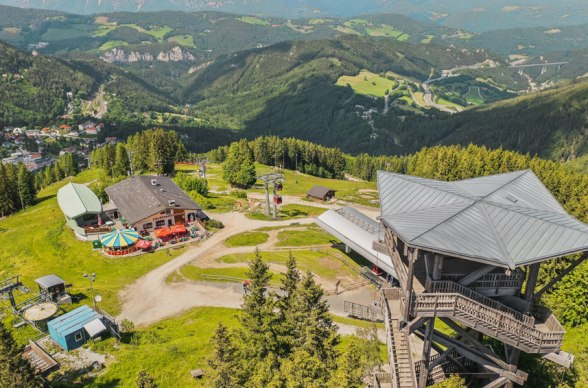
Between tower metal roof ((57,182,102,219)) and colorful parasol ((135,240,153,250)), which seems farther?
tower metal roof ((57,182,102,219))

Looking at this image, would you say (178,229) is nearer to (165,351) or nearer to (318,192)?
(165,351)

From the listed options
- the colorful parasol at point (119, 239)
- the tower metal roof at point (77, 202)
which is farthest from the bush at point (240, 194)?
the colorful parasol at point (119, 239)

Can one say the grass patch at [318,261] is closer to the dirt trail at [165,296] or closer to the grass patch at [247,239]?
the grass patch at [247,239]

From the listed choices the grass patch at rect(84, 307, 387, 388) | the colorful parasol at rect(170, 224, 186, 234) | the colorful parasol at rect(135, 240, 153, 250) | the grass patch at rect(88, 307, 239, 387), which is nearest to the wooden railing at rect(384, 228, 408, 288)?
the grass patch at rect(84, 307, 387, 388)

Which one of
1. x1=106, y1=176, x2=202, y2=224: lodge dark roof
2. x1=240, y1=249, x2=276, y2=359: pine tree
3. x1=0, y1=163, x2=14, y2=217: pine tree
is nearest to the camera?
x1=240, y1=249, x2=276, y2=359: pine tree

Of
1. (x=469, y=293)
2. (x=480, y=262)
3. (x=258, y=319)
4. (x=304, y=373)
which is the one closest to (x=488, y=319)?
(x=469, y=293)

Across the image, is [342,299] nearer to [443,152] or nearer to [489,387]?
[489,387]

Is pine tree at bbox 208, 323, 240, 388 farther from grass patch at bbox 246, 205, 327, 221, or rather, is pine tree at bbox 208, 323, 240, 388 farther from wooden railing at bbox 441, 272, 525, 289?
grass patch at bbox 246, 205, 327, 221
